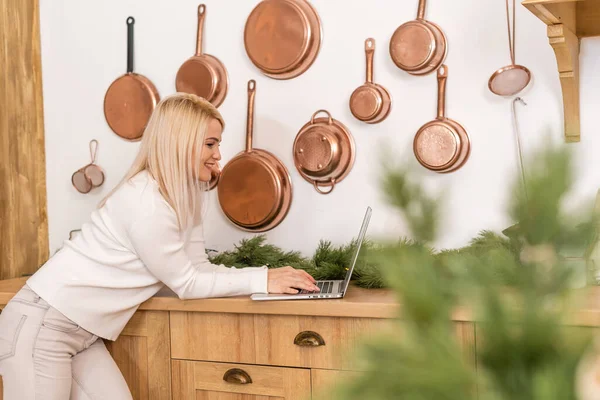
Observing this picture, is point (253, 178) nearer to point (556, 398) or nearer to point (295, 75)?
point (295, 75)

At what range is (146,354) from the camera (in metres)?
2.15

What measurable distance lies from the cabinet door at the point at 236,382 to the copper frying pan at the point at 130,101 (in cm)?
100

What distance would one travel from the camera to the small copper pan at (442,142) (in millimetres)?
2232

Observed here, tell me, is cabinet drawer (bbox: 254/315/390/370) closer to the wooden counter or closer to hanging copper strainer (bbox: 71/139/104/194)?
the wooden counter

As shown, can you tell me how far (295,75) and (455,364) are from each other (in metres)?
2.29

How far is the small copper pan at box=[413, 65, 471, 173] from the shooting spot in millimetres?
2232

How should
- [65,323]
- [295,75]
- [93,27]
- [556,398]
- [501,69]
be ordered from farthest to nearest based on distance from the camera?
[93,27] → [295,75] → [501,69] → [65,323] → [556,398]

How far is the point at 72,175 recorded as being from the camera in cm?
282

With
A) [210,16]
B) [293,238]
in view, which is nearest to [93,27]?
[210,16]

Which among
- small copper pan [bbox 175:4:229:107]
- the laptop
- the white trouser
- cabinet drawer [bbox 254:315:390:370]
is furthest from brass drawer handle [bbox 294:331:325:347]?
small copper pan [bbox 175:4:229:107]

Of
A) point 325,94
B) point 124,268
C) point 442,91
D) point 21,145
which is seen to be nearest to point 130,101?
point 21,145

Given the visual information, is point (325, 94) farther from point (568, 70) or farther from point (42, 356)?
point (42, 356)

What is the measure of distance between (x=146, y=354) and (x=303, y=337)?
0.52 meters

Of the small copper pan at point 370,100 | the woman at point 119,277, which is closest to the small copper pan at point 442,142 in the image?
the small copper pan at point 370,100
